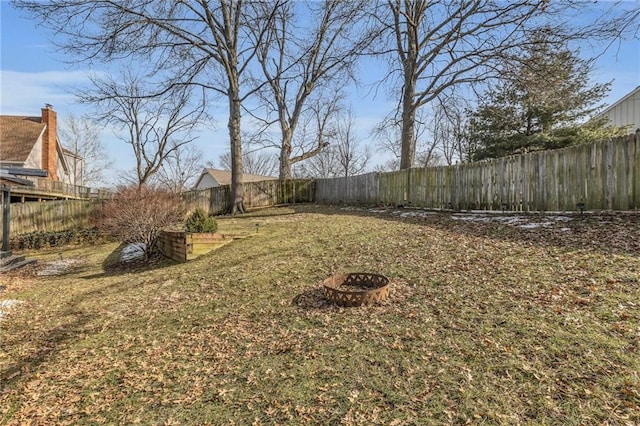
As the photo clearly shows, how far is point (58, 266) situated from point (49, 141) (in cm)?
2209

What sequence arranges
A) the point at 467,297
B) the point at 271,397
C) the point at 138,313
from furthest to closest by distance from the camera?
the point at 138,313 → the point at 467,297 → the point at 271,397

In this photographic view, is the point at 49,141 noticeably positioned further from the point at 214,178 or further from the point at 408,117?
the point at 408,117

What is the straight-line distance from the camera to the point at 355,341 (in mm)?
3443

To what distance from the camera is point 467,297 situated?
4145mm

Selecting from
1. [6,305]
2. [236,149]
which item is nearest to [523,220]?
[6,305]

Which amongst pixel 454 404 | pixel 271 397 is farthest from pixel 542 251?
pixel 271 397

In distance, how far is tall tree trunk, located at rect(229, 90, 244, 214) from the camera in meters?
14.6

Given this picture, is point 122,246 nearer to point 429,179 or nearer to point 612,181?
point 429,179

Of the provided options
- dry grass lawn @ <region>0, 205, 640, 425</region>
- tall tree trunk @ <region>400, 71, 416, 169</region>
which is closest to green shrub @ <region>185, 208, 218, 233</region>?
dry grass lawn @ <region>0, 205, 640, 425</region>

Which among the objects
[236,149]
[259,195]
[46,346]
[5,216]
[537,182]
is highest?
[236,149]

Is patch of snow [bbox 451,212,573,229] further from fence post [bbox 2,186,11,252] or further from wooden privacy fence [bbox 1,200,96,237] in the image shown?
wooden privacy fence [bbox 1,200,96,237]

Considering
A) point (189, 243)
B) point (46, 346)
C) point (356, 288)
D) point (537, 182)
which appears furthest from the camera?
point (537, 182)

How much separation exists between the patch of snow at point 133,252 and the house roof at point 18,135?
18451 millimetres

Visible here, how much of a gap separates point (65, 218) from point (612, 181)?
17.3 meters
